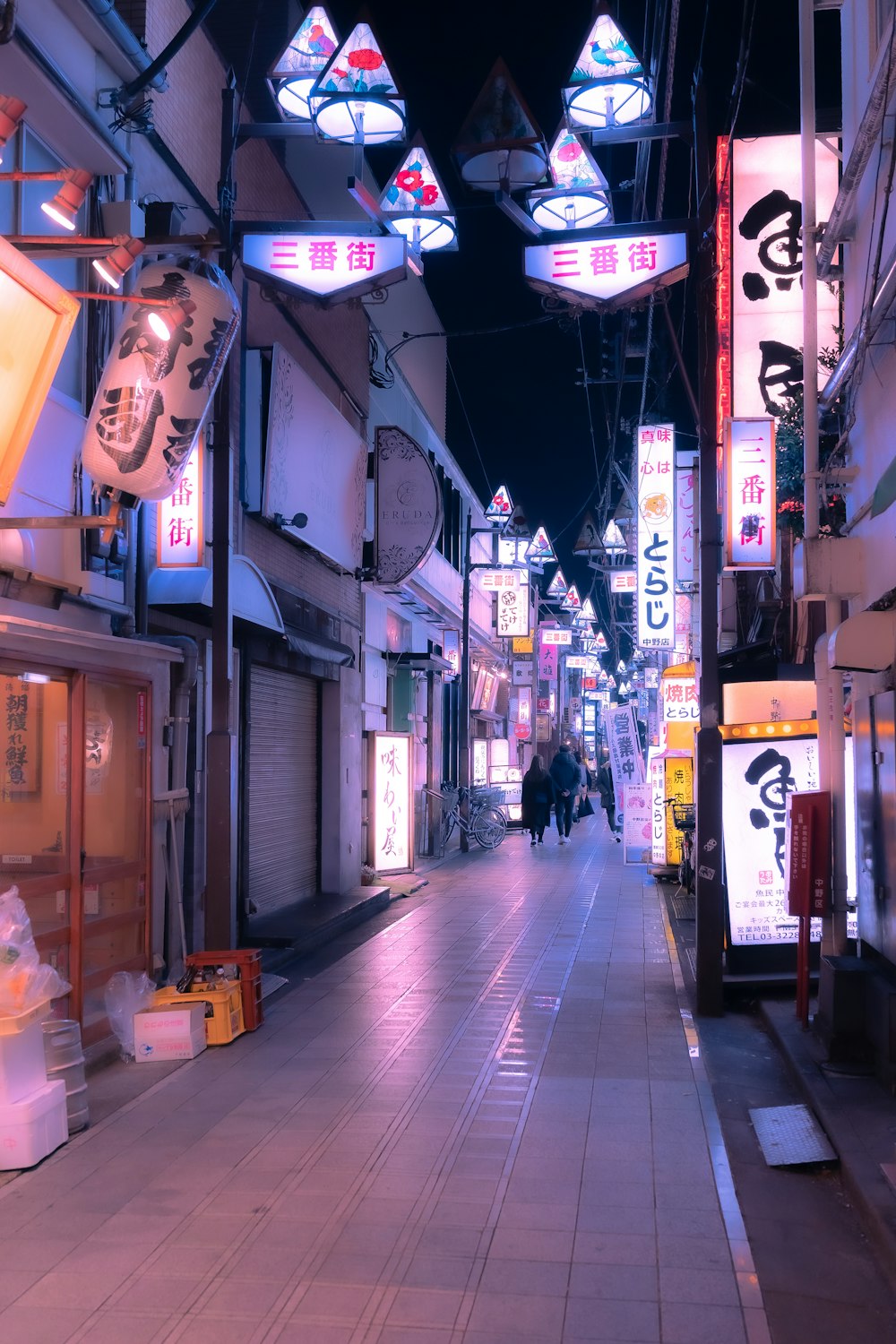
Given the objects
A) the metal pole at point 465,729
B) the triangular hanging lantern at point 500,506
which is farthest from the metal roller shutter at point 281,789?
the triangular hanging lantern at point 500,506

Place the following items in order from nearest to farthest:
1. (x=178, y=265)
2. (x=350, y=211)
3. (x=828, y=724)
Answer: (x=178, y=265) < (x=828, y=724) < (x=350, y=211)

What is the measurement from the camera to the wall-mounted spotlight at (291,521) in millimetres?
14669

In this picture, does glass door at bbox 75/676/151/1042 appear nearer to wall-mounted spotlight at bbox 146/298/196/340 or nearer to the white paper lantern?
the white paper lantern

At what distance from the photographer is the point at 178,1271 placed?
5.09 m

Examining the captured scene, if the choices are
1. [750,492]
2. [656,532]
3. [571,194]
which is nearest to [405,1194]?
[750,492]

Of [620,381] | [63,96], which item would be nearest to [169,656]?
[63,96]

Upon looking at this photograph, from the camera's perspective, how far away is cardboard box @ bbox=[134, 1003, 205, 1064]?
8.66 metres

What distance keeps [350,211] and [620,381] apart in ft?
22.6

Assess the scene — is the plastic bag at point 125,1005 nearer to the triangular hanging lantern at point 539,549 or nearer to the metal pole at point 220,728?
the metal pole at point 220,728

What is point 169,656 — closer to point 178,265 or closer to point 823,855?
point 178,265

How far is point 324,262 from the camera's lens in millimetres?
11984

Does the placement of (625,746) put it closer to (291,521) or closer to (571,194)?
(291,521)

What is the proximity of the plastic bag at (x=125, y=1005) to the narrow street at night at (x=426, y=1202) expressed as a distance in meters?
0.56

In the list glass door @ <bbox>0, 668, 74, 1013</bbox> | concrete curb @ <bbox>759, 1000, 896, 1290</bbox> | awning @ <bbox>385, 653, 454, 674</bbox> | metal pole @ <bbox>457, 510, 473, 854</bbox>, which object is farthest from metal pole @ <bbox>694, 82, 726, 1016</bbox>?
metal pole @ <bbox>457, 510, 473, 854</bbox>
